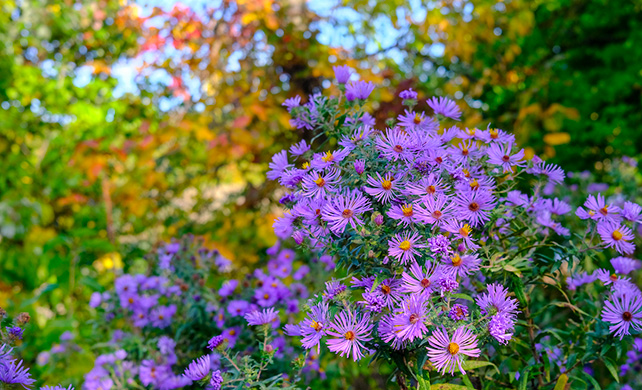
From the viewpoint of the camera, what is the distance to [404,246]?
0.85 meters

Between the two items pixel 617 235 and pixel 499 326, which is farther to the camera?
pixel 617 235

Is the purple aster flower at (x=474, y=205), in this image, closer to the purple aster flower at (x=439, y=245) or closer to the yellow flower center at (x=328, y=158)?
the purple aster flower at (x=439, y=245)

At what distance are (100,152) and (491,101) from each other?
2640 millimetres

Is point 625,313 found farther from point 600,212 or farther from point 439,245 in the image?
point 439,245

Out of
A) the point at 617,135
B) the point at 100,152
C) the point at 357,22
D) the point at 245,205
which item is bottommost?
the point at 245,205

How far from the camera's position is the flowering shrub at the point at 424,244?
845 millimetres

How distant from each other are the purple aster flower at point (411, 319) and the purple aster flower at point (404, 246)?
73 mm

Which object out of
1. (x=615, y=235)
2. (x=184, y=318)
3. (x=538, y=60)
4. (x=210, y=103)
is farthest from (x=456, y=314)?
(x=538, y=60)

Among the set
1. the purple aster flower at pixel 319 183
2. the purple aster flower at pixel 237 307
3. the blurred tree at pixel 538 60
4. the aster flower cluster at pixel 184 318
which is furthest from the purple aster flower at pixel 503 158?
the blurred tree at pixel 538 60

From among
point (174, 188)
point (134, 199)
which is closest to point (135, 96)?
point (174, 188)

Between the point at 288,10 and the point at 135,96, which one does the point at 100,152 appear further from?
the point at 288,10

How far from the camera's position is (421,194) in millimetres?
887

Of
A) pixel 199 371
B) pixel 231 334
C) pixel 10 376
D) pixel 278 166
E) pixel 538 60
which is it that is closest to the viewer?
pixel 10 376

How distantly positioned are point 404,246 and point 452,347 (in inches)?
7.2
